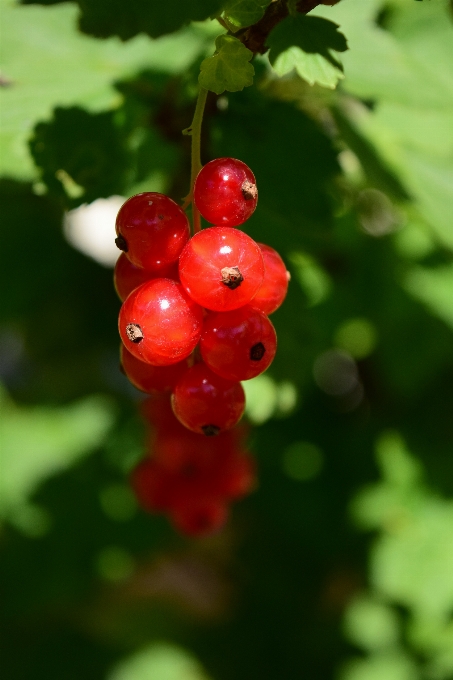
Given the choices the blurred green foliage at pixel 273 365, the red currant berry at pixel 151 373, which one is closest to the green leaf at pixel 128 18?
the blurred green foliage at pixel 273 365

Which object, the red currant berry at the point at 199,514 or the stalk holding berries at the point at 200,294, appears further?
the red currant berry at the point at 199,514

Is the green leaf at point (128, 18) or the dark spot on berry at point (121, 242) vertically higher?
the green leaf at point (128, 18)

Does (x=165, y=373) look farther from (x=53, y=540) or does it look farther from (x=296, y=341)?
(x=53, y=540)

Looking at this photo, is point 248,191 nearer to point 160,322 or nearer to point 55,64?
point 160,322

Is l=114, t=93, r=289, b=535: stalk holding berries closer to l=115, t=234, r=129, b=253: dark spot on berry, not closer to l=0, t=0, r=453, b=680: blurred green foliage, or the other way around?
l=115, t=234, r=129, b=253: dark spot on berry

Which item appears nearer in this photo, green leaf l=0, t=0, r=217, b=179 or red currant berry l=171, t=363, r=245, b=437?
red currant berry l=171, t=363, r=245, b=437

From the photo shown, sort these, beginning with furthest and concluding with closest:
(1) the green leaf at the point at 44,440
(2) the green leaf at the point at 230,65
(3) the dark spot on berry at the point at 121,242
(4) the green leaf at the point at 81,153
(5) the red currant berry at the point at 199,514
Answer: (1) the green leaf at the point at 44,440 < (5) the red currant berry at the point at 199,514 < (4) the green leaf at the point at 81,153 < (3) the dark spot on berry at the point at 121,242 < (2) the green leaf at the point at 230,65

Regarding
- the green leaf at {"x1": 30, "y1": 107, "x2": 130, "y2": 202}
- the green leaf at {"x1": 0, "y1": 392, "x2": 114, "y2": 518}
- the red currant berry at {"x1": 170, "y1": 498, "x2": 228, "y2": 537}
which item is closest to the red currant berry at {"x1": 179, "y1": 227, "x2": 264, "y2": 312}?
the green leaf at {"x1": 30, "y1": 107, "x2": 130, "y2": 202}

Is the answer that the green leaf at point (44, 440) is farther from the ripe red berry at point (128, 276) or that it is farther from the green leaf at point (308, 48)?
the green leaf at point (308, 48)
